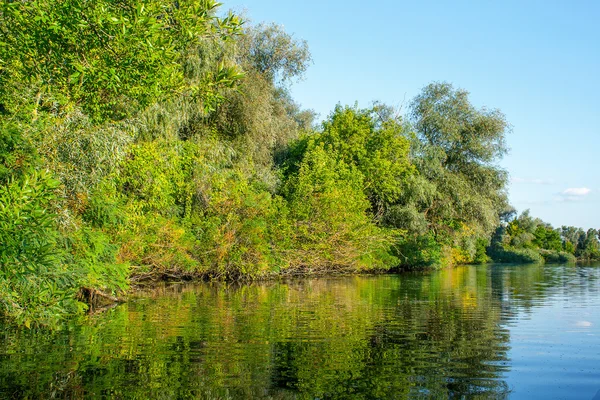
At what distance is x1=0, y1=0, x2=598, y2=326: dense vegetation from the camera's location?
11938 mm

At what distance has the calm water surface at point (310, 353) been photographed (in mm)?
8906

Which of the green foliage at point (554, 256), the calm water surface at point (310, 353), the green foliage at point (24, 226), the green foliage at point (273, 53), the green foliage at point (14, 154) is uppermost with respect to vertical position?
the green foliage at point (273, 53)

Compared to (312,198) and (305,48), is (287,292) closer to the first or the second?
(312,198)

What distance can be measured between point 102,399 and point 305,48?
3569cm

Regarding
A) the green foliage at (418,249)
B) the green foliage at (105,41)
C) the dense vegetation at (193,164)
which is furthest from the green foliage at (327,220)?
the green foliage at (105,41)

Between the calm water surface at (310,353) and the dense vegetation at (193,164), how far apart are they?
1.52 meters

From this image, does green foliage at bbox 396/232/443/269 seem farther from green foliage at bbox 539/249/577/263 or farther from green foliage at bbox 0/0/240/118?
green foliage at bbox 539/249/577/263

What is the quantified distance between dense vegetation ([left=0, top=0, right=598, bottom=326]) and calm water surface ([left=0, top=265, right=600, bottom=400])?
59.7 inches

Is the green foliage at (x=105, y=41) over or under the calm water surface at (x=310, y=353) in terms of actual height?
over

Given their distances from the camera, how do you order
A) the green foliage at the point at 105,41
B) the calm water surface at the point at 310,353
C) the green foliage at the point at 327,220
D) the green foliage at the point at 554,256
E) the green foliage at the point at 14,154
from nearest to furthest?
1. the calm water surface at the point at 310,353
2. the green foliage at the point at 105,41
3. the green foliage at the point at 14,154
4. the green foliage at the point at 327,220
5. the green foliage at the point at 554,256

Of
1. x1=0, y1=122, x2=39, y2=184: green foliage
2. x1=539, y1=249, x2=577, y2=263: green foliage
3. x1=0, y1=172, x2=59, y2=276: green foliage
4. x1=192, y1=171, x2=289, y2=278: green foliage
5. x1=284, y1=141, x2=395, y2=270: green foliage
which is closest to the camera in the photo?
x1=0, y1=172, x2=59, y2=276: green foliage

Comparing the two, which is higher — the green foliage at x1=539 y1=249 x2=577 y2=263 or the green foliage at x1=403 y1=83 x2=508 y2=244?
the green foliage at x1=403 y1=83 x2=508 y2=244

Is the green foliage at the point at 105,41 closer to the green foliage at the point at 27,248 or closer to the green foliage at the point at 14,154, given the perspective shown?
the green foliage at the point at 14,154

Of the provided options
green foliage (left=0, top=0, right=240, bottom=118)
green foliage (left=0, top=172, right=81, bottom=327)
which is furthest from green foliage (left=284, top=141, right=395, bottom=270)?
green foliage (left=0, top=172, right=81, bottom=327)
